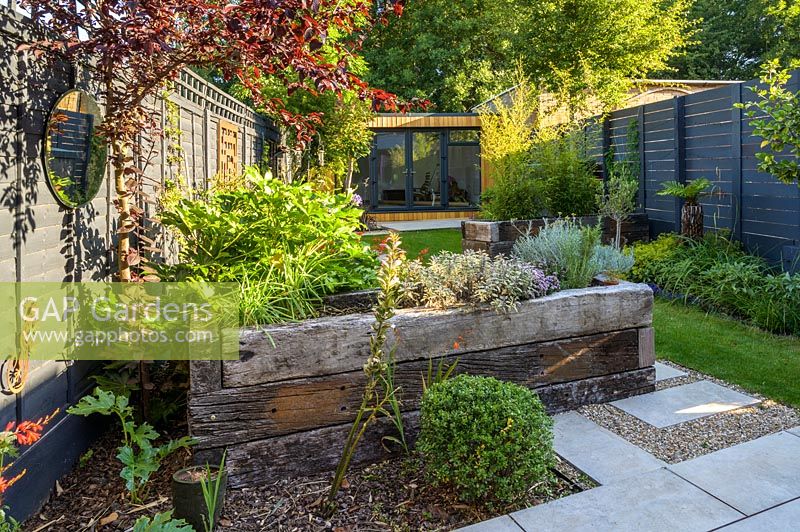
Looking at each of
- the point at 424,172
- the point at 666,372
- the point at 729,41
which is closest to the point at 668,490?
the point at 666,372

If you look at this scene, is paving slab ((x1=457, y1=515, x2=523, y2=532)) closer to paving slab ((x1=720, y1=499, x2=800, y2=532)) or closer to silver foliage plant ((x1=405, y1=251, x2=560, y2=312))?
paving slab ((x1=720, y1=499, x2=800, y2=532))

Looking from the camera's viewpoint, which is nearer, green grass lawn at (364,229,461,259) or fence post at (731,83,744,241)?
fence post at (731,83,744,241)

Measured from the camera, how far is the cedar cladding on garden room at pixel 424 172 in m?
15.5

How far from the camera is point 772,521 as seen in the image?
209cm

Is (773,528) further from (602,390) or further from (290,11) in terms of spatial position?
(290,11)

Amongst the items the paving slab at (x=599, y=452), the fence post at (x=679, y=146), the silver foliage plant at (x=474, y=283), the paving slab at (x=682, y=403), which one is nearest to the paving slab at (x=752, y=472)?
the paving slab at (x=599, y=452)

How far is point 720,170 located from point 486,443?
5.17m

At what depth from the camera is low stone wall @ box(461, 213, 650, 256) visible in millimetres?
6539

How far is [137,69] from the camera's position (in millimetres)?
2787

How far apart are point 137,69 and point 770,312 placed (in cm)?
442

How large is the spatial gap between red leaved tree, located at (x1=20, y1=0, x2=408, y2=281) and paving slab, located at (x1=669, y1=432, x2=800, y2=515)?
2124 millimetres

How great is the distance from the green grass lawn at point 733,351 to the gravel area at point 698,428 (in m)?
0.23

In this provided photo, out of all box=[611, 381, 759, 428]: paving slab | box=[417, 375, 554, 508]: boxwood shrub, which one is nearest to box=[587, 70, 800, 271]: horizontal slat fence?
box=[611, 381, 759, 428]: paving slab

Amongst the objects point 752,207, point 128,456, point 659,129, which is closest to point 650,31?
point 659,129
